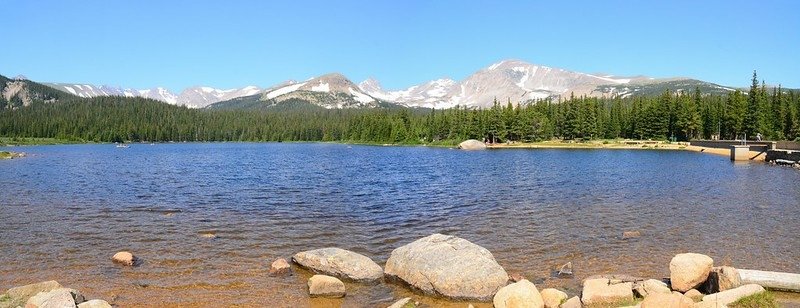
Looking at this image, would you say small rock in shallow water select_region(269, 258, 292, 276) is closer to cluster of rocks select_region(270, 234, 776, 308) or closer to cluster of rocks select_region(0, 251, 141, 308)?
cluster of rocks select_region(270, 234, 776, 308)

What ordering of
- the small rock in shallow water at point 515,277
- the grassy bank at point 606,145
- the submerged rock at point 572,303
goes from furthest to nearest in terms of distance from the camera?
the grassy bank at point 606,145 → the small rock in shallow water at point 515,277 → the submerged rock at point 572,303

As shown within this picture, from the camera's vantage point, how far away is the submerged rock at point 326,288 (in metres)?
15.6

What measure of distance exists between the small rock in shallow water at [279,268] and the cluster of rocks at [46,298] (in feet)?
17.8

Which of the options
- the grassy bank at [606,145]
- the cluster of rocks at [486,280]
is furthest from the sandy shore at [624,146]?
the cluster of rocks at [486,280]

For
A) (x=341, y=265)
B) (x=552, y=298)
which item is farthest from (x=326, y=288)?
(x=552, y=298)

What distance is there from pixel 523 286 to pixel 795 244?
47.9ft

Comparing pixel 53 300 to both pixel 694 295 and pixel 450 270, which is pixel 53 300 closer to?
pixel 450 270

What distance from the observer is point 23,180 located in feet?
172

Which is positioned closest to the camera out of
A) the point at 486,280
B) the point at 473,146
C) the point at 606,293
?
the point at 606,293

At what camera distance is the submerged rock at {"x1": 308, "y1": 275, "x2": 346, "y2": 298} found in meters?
15.6

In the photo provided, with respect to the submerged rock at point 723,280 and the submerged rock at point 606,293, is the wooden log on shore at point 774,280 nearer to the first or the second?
the submerged rock at point 723,280

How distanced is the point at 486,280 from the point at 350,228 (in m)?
11.9

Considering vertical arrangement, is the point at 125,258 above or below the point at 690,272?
below

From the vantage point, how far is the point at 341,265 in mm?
17234
